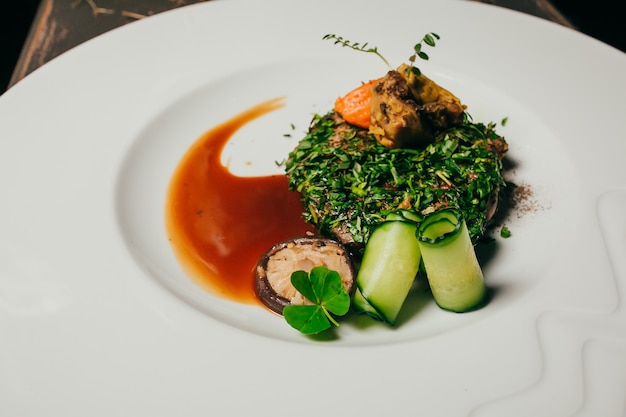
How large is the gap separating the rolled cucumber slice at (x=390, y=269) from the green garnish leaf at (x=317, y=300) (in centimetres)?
10

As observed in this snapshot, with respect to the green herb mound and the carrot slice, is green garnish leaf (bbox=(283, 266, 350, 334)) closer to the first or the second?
the green herb mound

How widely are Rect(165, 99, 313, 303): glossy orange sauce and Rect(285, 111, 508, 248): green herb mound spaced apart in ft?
0.77

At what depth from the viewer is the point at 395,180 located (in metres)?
3.11

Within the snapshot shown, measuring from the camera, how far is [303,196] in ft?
11.6

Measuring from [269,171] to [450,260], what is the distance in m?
1.68

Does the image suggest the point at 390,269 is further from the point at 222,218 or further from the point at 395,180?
the point at 222,218

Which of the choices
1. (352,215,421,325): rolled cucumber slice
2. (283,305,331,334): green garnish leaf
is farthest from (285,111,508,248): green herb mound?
(283,305,331,334): green garnish leaf

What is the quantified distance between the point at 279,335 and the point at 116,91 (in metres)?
2.16

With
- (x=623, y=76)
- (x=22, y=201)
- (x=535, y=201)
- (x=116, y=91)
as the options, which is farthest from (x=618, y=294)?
(x=116, y=91)

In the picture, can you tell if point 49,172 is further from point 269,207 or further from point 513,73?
point 513,73

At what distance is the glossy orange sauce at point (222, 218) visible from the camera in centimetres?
314

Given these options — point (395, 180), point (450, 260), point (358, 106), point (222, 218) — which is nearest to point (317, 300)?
point (450, 260)

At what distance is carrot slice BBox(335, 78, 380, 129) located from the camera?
343 centimetres

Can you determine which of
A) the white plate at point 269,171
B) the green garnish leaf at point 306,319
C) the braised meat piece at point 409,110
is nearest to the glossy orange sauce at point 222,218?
the white plate at point 269,171
